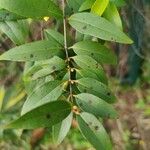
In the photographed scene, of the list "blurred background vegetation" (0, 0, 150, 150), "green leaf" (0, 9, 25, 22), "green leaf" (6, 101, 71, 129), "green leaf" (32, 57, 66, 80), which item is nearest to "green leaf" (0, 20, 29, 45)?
"green leaf" (0, 9, 25, 22)

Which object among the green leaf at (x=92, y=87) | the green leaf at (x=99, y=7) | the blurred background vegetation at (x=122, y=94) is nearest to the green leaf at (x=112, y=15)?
the green leaf at (x=99, y=7)

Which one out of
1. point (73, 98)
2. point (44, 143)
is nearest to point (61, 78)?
Answer: point (73, 98)

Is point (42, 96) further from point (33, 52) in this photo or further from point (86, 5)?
point (86, 5)

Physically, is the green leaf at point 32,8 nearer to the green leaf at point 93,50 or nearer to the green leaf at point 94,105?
the green leaf at point 93,50

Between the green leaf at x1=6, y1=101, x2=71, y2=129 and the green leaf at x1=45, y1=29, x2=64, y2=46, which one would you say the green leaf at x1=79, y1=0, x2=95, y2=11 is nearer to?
the green leaf at x1=45, y1=29, x2=64, y2=46

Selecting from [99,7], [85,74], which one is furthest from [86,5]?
[85,74]
